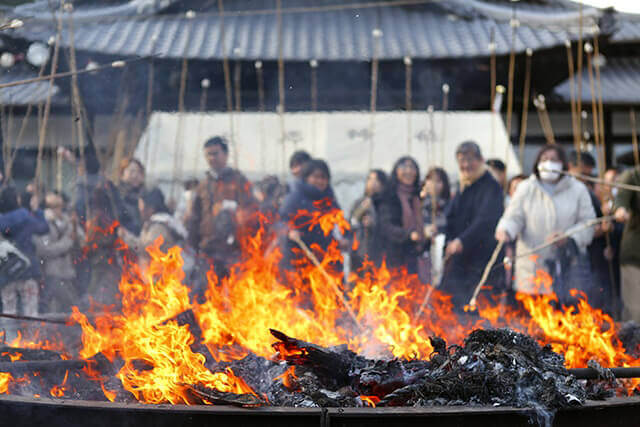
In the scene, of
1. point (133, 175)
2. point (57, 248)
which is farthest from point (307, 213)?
point (57, 248)

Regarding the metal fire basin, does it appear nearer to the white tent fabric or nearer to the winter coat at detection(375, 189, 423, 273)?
the winter coat at detection(375, 189, 423, 273)

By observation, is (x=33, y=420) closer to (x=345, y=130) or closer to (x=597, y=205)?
(x=597, y=205)

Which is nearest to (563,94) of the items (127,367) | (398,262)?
(398,262)

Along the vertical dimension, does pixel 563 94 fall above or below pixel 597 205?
above

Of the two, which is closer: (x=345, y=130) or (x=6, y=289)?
(x=6, y=289)

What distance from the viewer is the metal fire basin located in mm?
2332

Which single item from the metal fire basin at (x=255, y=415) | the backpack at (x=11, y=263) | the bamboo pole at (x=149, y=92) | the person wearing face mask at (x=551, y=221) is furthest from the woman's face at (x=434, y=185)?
the metal fire basin at (x=255, y=415)

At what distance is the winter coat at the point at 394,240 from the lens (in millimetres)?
5812

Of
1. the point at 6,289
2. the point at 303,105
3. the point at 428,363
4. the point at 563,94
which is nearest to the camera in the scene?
the point at 428,363

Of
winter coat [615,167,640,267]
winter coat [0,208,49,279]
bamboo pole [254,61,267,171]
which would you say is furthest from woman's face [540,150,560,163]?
winter coat [0,208,49,279]

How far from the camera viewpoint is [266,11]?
33.0ft

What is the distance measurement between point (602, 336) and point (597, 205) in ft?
6.59

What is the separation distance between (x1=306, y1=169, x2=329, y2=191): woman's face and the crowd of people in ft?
0.04

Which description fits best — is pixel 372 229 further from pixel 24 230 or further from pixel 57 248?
A: pixel 24 230
